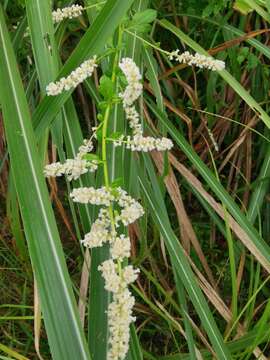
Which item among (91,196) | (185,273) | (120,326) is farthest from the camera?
(185,273)

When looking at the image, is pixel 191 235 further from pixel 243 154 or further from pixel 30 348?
pixel 30 348

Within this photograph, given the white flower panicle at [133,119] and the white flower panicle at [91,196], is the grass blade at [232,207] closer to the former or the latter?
the white flower panicle at [133,119]

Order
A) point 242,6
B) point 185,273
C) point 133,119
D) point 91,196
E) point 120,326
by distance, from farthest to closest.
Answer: point 242,6 < point 185,273 < point 133,119 < point 91,196 < point 120,326

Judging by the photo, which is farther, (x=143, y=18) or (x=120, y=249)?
(x=143, y=18)

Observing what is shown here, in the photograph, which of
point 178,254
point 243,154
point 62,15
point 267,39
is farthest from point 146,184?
point 267,39

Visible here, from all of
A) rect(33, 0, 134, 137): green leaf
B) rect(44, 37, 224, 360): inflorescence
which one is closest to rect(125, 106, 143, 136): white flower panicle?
rect(44, 37, 224, 360): inflorescence

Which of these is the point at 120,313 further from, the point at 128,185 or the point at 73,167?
the point at 128,185

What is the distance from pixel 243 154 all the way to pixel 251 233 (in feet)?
1.66

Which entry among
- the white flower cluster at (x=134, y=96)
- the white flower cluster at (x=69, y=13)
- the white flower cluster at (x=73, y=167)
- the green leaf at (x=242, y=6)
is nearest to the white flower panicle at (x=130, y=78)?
the white flower cluster at (x=134, y=96)

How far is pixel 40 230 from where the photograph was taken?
0.72m

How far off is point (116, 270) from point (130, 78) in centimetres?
26

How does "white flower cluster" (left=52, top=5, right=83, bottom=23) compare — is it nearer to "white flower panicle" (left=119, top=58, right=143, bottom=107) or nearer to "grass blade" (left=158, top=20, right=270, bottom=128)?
"white flower panicle" (left=119, top=58, right=143, bottom=107)

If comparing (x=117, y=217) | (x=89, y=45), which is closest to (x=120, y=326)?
(x=117, y=217)

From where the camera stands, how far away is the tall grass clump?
28.2 inches
